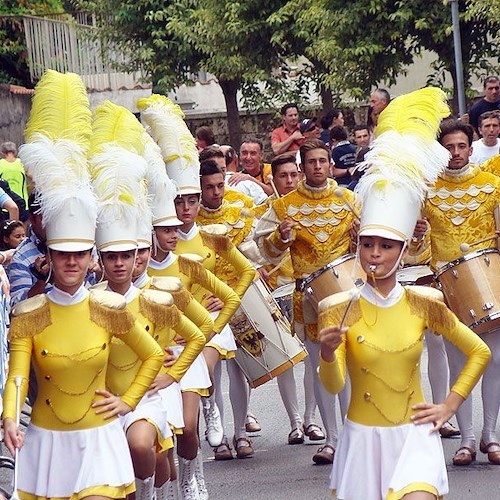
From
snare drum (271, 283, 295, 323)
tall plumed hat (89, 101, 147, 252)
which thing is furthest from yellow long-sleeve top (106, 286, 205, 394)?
snare drum (271, 283, 295, 323)

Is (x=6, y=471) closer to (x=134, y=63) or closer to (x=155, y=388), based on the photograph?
(x=155, y=388)

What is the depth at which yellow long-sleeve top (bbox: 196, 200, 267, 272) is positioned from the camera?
10484mm

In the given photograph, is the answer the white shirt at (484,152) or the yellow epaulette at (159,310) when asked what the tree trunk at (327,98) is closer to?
the white shirt at (484,152)

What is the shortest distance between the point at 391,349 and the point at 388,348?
0.01m

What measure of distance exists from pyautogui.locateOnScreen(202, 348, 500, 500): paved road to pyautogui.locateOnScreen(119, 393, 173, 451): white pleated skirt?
1655mm

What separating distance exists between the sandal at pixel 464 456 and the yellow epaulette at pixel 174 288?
2551 mm

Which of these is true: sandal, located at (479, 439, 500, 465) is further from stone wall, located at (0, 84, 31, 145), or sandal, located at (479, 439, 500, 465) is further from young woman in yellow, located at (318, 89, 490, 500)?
stone wall, located at (0, 84, 31, 145)

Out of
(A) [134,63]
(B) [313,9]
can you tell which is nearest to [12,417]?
(B) [313,9]

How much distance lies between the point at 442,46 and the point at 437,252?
12.1 metres

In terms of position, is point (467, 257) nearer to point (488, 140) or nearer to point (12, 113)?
point (488, 140)

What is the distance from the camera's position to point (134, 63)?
26328mm

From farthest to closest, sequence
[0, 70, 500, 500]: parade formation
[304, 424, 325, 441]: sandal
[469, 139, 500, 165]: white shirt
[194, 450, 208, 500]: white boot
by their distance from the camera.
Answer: [469, 139, 500, 165]: white shirt, [304, 424, 325, 441]: sandal, [194, 450, 208, 500]: white boot, [0, 70, 500, 500]: parade formation

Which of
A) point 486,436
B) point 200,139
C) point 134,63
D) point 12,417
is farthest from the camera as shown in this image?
point 134,63

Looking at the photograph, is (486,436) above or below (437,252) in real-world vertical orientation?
below
